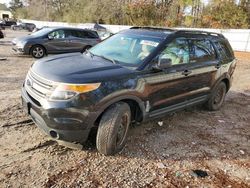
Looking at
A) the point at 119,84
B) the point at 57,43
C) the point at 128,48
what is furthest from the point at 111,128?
the point at 57,43

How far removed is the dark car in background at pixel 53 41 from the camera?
12.0 meters

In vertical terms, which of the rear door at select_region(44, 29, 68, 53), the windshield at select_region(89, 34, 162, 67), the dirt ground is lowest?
the dirt ground

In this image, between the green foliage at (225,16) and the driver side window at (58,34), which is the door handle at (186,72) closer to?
the driver side window at (58,34)

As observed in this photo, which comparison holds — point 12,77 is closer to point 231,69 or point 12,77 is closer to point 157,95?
point 157,95

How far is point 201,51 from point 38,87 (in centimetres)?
328

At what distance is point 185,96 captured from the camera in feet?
16.5

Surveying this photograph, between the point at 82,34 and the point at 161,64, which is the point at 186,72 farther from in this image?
the point at 82,34

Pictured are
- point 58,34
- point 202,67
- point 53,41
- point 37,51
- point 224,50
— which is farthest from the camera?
point 58,34

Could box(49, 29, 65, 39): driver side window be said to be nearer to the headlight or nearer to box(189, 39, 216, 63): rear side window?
box(189, 39, 216, 63): rear side window

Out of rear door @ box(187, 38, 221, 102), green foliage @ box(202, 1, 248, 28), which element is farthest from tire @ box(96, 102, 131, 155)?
green foliage @ box(202, 1, 248, 28)

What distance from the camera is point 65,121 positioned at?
3422 millimetres

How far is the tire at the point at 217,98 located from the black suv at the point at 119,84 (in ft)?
1.05

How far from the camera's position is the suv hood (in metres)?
3.50

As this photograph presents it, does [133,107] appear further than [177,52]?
No
